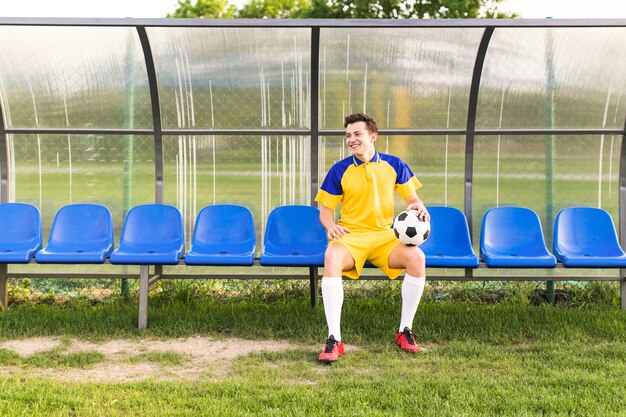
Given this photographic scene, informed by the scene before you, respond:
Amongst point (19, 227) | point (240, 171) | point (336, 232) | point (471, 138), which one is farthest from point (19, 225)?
point (471, 138)

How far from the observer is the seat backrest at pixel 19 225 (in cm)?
630

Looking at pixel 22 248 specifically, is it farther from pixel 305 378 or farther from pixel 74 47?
pixel 305 378

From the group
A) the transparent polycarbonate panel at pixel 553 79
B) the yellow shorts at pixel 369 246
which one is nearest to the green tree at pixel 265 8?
the transparent polycarbonate panel at pixel 553 79

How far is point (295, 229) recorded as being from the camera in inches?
242

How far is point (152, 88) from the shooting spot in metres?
6.39

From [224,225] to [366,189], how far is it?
5.18ft

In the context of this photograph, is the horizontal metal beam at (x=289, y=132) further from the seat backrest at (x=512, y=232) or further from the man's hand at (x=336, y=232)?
the man's hand at (x=336, y=232)

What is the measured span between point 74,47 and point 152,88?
2.68 ft

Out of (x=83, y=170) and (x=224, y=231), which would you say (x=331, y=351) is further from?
(x=83, y=170)

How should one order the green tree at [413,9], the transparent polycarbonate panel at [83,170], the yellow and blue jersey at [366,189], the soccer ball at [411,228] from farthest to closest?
the green tree at [413,9]
the transparent polycarbonate panel at [83,170]
the yellow and blue jersey at [366,189]
the soccer ball at [411,228]

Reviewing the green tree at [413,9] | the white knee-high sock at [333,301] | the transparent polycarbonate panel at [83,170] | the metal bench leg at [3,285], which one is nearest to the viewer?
the white knee-high sock at [333,301]

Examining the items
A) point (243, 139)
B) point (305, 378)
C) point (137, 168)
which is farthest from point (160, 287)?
point (305, 378)

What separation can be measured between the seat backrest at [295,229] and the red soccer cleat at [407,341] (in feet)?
4.48

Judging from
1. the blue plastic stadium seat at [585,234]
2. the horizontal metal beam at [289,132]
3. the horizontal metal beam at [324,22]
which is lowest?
the blue plastic stadium seat at [585,234]
